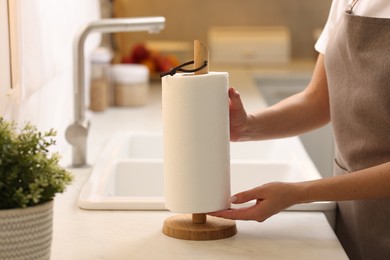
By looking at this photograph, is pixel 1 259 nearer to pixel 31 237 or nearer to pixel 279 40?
pixel 31 237

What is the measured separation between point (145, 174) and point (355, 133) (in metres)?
0.60

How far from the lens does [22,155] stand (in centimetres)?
96

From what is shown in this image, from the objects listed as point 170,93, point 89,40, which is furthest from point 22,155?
point 89,40

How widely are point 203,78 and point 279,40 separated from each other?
2.62 metres

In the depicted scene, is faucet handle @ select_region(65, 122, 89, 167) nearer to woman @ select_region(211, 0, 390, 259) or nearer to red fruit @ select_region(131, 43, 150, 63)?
woman @ select_region(211, 0, 390, 259)

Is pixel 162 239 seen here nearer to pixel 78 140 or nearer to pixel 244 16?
pixel 78 140

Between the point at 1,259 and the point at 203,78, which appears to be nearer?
the point at 1,259

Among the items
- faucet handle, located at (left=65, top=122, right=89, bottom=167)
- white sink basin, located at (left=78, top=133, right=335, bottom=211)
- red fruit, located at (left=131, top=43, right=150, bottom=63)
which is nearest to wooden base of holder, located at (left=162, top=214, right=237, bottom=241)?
white sink basin, located at (left=78, top=133, right=335, bottom=211)

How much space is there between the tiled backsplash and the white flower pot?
317cm

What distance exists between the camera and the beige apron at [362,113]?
4.81 ft

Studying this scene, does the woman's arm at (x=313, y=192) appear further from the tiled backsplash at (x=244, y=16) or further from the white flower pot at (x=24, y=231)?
the tiled backsplash at (x=244, y=16)

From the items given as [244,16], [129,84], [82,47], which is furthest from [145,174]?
[244,16]

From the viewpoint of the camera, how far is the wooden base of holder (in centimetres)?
132

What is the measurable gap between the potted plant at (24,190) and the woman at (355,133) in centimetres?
41
